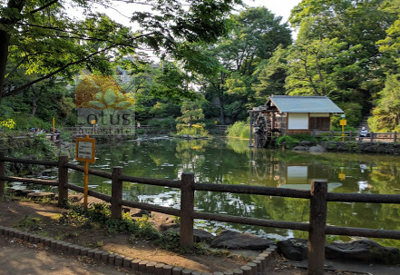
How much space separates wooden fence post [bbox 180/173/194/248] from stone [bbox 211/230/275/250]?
55cm

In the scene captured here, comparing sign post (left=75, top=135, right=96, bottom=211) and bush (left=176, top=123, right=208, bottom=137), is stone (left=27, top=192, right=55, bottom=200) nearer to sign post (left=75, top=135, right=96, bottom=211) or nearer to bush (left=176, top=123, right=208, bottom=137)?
sign post (left=75, top=135, right=96, bottom=211)

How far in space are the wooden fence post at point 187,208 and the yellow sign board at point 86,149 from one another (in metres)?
1.86

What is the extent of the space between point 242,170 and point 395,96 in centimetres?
1399

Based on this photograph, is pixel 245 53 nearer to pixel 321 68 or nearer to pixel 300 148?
pixel 321 68

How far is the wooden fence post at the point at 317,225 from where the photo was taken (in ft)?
10.5

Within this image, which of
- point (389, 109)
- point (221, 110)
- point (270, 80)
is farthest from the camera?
point (221, 110)

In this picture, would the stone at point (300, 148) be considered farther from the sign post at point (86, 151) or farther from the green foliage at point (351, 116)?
the sign post at point (86, 151)

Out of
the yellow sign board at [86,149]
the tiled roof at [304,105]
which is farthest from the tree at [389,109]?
the yellow sign board at [86,149]

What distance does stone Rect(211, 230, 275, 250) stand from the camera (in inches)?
Answer: 159

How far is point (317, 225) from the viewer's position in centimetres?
325

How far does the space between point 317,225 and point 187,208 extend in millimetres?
1499

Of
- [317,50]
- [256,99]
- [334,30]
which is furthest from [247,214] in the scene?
[256,99]

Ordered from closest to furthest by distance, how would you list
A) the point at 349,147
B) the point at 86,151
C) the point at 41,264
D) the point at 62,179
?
the point at 41,264 < the point at 86,151 < the point at 62,179 < the point at 349,147

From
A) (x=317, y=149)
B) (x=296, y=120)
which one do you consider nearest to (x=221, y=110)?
(x=296, y=120)
